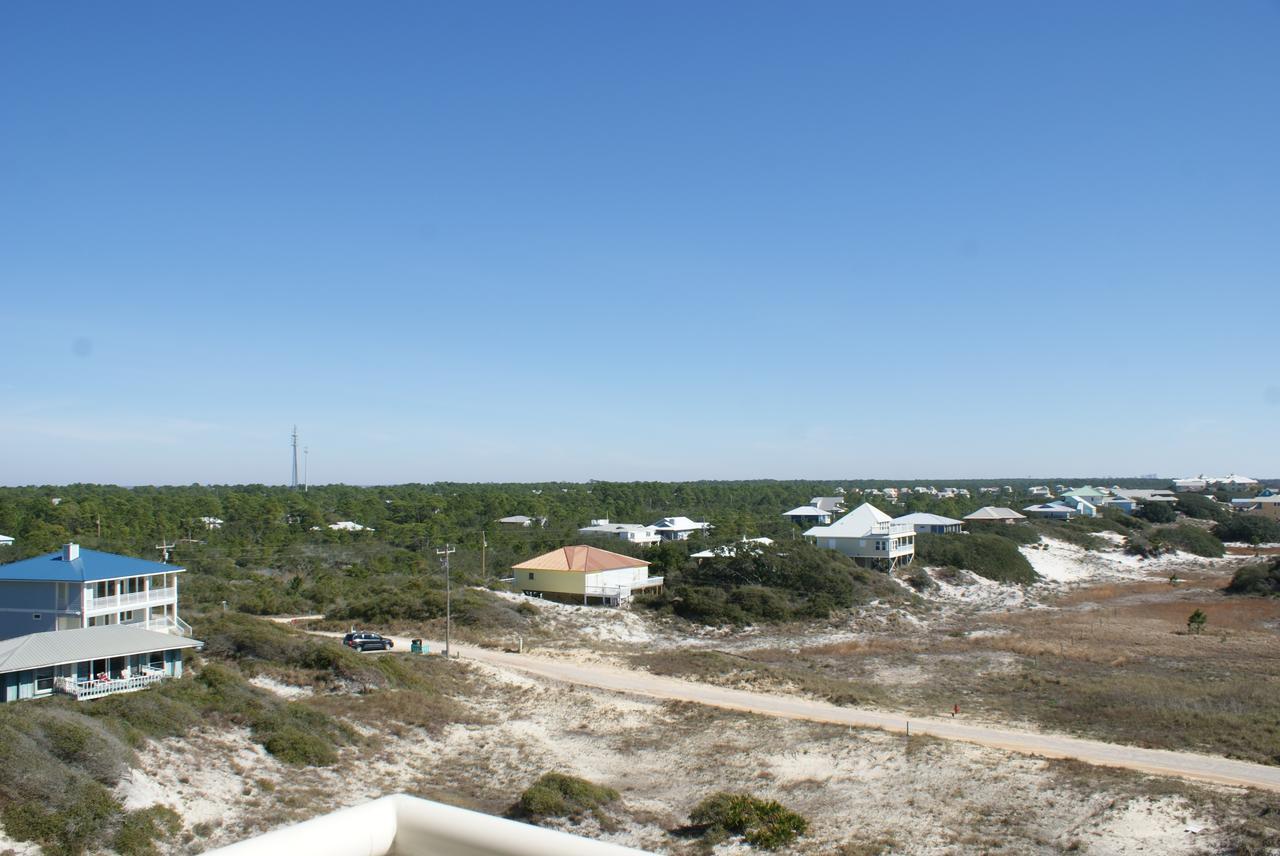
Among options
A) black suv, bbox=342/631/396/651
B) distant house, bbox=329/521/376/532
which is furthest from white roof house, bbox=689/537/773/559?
distant house, bbox=329/521/376/532

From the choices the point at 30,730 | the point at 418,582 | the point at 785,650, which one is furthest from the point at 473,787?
the point at 418,582

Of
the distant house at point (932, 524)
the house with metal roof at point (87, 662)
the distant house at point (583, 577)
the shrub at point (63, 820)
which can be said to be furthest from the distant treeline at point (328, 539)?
the shrub at point (63, 820)

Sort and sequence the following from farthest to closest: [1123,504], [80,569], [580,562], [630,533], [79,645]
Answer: [1123,504] → [630,533] → [580,562] → [80,569] → [79,645]

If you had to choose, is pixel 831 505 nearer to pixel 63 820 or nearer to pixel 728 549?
pixel 728 549

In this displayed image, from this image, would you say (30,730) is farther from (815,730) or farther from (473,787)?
(815,730)

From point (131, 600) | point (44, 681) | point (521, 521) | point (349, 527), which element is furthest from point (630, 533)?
point (44, 681)

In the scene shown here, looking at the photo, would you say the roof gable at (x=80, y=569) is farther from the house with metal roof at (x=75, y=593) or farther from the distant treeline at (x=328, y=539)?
the distant treeline at (x=328, y=539)
